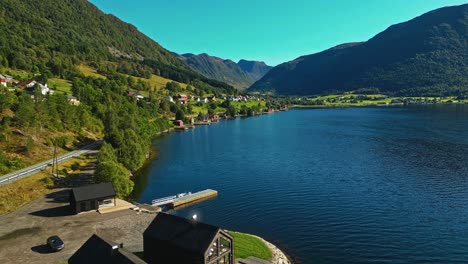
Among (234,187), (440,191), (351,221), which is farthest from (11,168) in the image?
(440,191)

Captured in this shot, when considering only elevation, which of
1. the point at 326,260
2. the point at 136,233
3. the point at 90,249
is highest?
the point at 90,249

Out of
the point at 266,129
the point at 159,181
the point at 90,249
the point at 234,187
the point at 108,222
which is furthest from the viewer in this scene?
the point at 266,129

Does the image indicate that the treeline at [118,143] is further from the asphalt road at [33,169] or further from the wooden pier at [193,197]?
the wooden pier at [193,197]

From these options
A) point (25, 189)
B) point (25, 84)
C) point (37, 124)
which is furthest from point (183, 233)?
point (25, 84)

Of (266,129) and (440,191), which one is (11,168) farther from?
(266,129)

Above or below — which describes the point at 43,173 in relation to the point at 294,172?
above

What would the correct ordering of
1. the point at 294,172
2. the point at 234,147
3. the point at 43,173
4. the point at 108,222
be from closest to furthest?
1. the point at 108,222
2. the point at 43,173
3. the point at 294,172
4. the point at 234,147

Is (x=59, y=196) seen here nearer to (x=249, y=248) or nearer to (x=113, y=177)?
(x=113, y=177)

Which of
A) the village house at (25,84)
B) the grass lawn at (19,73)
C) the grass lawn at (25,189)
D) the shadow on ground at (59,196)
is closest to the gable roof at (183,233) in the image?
the shadow on ground at (59,196)

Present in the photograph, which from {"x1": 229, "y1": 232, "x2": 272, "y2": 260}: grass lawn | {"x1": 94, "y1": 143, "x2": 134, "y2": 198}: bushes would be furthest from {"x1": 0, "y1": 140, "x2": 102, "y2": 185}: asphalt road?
{"x1": 229, "y1": 232, "x2": 272, "y2": 260}: grass lawn
